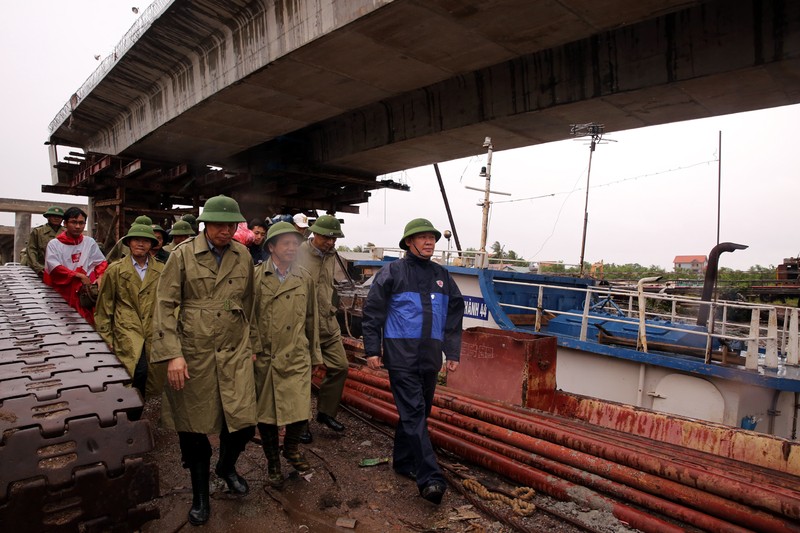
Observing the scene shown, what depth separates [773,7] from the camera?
5738 millimetres

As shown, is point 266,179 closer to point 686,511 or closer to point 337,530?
point 337,530

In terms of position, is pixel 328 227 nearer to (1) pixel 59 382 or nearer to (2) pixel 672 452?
(1) pixel 59 382

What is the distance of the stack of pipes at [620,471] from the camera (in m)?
2.85

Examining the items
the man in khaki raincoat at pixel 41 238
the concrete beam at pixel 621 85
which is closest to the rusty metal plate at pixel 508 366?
the concrete beam at pixel 621 85

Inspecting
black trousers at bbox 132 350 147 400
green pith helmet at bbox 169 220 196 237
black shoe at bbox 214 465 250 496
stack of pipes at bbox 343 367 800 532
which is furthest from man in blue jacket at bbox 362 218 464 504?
green pith helmet at bbox 169 220 196 237

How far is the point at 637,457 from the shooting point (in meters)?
3.37

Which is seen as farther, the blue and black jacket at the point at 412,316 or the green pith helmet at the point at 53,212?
the green pith helmet at the point at 53,212

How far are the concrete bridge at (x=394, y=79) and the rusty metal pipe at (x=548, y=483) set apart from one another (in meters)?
5.00

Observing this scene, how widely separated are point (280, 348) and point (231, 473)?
0.95 metres

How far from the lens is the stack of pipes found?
112 inches

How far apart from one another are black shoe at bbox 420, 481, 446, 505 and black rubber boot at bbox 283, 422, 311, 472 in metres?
1.01

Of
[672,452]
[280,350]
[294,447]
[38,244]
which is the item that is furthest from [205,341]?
[38,244]

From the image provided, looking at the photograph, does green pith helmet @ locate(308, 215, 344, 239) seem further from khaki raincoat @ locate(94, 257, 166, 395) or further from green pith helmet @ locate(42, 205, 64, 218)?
green pith helmet @ locate(42, 205, 64, 218)

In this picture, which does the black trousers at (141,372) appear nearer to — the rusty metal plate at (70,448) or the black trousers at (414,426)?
the rusty metal plate at (70,448)
